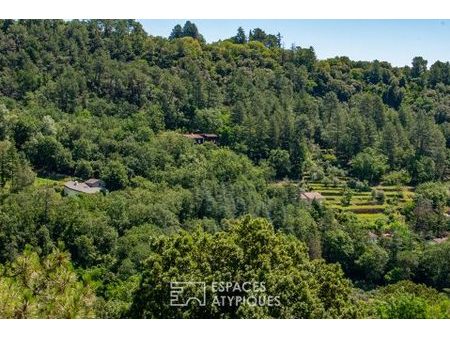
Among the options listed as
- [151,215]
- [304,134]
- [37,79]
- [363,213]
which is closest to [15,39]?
[37,79]

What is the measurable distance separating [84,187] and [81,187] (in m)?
0.17

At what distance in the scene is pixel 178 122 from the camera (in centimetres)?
3756

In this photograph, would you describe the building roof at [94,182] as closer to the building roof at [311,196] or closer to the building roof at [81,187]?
the building roof at [81,187]

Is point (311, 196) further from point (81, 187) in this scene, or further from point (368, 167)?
point (81, 187)

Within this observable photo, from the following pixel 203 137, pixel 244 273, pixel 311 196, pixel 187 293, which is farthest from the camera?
pixel 203 137

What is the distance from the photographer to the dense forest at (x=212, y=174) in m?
8.88

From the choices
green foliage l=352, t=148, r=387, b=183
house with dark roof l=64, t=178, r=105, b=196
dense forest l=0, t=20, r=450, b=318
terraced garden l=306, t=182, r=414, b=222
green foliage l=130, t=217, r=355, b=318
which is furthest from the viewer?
green foliage l=352, t=148, r=387, b=183

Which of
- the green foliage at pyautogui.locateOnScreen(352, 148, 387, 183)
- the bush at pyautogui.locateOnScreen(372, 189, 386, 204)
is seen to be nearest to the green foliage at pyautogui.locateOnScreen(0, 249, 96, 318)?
the bush at pyautogui.locateOnScreen(372, 189, 386, 204)

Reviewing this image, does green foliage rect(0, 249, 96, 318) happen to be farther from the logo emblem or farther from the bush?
the bush

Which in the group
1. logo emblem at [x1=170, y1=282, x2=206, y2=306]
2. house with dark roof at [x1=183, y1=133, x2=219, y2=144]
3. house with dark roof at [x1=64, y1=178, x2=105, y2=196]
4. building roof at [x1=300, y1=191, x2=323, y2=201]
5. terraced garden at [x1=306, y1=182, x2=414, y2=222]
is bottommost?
terraced garden at [x1=306, y1=182, x2=414, y2=222]

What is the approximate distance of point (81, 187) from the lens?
89.2ft

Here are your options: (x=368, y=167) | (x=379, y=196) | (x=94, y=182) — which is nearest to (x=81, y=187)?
(x=94, y=182)

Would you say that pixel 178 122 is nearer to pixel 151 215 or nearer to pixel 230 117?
pixel 230 117

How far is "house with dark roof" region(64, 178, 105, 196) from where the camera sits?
26.6 metres
